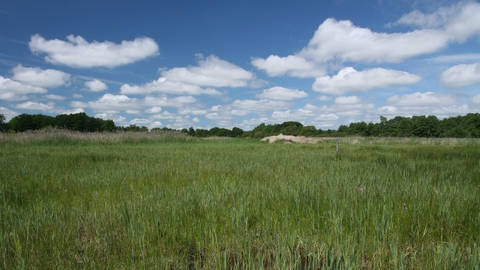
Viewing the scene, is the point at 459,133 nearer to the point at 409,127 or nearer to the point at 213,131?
the point at 409,127

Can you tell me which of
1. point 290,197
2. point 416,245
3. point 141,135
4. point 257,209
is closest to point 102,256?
point 257,209

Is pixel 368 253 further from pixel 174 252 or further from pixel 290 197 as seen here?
pixel 174 252

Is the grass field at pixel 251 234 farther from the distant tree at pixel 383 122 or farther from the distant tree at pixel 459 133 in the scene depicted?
the distant tree at pixel 383 122

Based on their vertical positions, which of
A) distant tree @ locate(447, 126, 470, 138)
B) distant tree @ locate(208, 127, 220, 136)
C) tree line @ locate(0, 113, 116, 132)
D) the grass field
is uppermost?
tree line @ locate(0, 113, 116, 132)

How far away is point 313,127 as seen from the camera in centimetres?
8138

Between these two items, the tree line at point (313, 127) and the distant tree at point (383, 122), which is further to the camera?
the distant tree at point (383, 122)

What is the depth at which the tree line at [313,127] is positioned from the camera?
2440 inches

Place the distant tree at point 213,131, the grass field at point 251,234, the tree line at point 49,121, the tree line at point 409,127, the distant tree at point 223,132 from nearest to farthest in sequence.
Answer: the grass field at point 251,234 < the tree line at point 49,121 < the tree line at point 409,127 < the distant tree at point 223,132 < the distant tree at point 213,131

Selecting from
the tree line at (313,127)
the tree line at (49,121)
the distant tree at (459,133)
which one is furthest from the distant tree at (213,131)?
the distant tree at (459,133)

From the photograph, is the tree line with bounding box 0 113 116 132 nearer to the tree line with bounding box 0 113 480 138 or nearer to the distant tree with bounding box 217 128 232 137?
the tree line with bounding box 0 113 480 138

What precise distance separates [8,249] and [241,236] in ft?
5.03

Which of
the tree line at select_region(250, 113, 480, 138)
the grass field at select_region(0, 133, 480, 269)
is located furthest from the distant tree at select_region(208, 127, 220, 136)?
the grass field at select_region(0, 133, 480, 269)

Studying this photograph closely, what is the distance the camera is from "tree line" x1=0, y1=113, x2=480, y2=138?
62.0m

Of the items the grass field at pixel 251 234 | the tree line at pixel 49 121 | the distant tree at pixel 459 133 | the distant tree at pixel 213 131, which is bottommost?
the grass field at pixel 251 234
